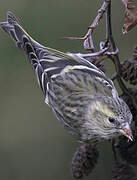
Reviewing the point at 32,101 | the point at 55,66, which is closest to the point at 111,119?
the point at 55,66

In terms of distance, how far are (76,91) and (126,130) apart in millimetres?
484

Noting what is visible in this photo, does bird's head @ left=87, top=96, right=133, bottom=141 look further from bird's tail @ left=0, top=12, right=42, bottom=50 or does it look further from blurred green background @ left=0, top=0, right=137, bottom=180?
blurred green background @ left=0, top=0, right=137, bottom=180

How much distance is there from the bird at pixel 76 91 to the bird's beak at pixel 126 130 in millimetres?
64

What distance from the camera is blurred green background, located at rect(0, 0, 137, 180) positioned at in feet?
11.5

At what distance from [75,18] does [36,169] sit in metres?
0.87

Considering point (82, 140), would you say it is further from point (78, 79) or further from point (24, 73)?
point (24, 73)

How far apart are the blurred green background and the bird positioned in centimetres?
79

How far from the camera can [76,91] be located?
258 centimetres

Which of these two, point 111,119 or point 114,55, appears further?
point 111,119

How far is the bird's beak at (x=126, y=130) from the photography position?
2.11 m

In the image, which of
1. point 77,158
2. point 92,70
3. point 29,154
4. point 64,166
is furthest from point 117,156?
point 29,154

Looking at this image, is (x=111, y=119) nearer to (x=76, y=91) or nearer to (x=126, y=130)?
(x=126, y=130)

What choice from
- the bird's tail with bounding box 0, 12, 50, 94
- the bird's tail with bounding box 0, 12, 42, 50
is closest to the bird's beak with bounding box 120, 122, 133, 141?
the bird's tail with bounding box 0, 12, 50, 94

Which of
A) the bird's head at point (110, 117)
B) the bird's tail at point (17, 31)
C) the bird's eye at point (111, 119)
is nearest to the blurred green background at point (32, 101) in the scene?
the bird's tail at point (17, 31)
